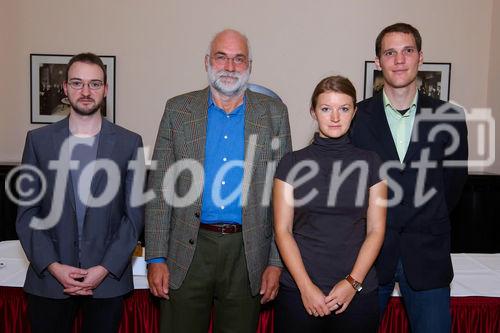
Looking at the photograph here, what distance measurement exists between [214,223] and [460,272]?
1358mm

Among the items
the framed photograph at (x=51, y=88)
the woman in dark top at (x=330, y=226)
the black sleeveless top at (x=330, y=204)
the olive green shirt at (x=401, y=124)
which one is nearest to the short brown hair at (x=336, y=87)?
the woman in dark top at (x=330, y=226)

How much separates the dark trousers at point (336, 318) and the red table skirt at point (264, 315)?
53 cm

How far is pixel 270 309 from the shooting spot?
7.67 feet

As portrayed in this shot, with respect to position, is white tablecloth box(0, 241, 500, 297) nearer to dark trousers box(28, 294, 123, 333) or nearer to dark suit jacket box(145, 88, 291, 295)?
dark trousers box(28, 294, 123, 333)

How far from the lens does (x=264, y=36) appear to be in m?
4.67

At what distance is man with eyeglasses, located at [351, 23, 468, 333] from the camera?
1.97m

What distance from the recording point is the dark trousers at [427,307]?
6.41 ft

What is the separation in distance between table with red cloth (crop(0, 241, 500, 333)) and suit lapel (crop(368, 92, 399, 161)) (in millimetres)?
702

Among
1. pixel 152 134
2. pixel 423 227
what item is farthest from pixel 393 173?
pixel 152 134

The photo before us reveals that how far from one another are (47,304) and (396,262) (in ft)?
4.55

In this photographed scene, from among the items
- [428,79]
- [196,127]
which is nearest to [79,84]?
[196,127]

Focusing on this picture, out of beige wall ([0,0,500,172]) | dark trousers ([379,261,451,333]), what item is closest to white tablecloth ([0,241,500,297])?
dark trousers ([379,261,451,333])

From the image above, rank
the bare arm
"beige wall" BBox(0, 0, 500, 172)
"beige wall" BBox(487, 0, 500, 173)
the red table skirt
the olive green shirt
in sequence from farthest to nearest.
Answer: "beige wall" BBox(0, 0, 500, 172)
"beige wall" BBox(487, 0, 500, 173)
the red table skirt
the olive green shirt
the bare arm

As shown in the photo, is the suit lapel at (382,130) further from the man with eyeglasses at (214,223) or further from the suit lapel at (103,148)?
the suit lapel at (103,148)
